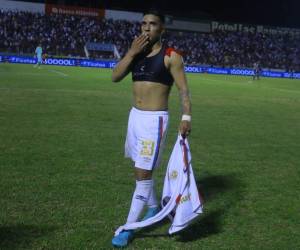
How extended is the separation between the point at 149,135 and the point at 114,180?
280 centimetres

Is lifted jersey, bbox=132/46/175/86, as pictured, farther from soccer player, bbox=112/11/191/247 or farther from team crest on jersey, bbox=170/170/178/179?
team crest on jersey, bbox=170/170/178/179

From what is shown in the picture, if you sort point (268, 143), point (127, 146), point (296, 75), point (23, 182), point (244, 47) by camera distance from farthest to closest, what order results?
point (244, 47), point (296, 75), point (268, 143), point (23, 182), point (127, 146)

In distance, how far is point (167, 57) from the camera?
5.18 m

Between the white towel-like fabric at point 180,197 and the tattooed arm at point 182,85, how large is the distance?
0.56ft

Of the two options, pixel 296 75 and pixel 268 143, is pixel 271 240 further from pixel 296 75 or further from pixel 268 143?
pixel 296 75

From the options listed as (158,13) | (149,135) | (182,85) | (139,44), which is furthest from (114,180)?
(158,13)

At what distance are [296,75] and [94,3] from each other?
28.1 meters

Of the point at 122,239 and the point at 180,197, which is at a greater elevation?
the point at 180,197

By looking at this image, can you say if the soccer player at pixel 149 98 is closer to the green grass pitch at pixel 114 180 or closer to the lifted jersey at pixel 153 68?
the lifted jersey at pixel 153 68

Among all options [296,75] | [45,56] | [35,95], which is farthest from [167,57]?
[296,75]

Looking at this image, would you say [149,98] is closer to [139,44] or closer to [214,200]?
[139,44]

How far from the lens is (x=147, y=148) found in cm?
528

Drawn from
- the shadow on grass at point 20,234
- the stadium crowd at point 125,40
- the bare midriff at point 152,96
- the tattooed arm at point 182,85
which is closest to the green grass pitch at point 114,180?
the shadow on grass at point 20,234

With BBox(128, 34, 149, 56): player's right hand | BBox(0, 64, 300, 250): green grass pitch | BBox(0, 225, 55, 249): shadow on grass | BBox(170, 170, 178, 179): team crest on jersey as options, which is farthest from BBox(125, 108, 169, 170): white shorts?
BBox(0, 225, 55, 249): shadow on grass
